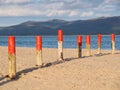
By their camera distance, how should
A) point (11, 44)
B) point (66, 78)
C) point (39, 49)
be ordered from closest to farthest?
point (66, 78) → point (11, 44) → point (39, 49)

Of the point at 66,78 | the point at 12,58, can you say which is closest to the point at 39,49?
the point at 12,58

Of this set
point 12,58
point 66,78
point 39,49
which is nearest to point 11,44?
point 12,58

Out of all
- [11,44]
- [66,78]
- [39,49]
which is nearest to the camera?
[66,78]

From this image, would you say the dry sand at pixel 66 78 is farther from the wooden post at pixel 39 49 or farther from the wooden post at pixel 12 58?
the wooden post at pixel 39 49

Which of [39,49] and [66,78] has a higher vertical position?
[39,49]

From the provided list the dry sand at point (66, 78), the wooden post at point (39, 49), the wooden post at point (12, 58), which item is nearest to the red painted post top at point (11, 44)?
the wooden post at point (12, 58)

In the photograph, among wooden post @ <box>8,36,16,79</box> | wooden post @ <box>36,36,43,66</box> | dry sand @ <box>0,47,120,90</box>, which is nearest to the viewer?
dry sand @ <box>0,47,120,90</box>

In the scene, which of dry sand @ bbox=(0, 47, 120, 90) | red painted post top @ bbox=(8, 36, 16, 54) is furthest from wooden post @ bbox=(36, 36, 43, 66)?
red painted post top @ bbox=(8, 36, 16, 54)

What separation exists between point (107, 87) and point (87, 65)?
3.99 meters

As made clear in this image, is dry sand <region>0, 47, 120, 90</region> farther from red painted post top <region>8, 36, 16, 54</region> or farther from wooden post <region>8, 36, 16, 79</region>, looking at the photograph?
red painted post top <region>8, 36, 16, 54</region>

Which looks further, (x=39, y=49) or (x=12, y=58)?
(x=39, y=49)

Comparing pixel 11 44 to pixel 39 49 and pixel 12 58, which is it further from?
pixel 39 49

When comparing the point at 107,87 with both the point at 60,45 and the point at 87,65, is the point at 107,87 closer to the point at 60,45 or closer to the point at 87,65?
the point at 87,65

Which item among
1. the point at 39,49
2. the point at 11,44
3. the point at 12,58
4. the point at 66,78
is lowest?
the point at 66,78
